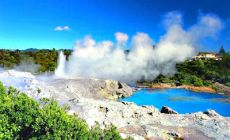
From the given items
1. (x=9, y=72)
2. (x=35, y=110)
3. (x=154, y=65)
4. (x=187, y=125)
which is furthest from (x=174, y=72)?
(x=35, y=110)

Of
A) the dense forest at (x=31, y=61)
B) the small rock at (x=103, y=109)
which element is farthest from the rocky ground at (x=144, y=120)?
the dense forest at (x=31, y=61)

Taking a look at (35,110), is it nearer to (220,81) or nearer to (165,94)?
(165,94)

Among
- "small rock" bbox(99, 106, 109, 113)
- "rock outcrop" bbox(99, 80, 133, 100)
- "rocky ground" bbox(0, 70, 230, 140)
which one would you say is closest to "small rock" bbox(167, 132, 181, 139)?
"rocky ground" bbox(0, 70, 230, 140)

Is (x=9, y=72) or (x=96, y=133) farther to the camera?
(x=9, y=72)

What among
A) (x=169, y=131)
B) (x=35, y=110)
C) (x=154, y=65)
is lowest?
(x=169, y=131)

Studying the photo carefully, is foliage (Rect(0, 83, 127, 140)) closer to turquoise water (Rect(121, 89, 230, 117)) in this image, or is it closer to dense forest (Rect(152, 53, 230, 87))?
turquoise water (Rect(121, 89, 230, 117))

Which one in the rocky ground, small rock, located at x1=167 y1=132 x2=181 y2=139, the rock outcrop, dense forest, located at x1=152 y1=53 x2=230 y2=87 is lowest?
small rock, located at x1=167 y1=132 x2=181 y2=139

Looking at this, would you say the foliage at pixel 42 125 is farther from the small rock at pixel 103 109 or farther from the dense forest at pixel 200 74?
the dense forest at pixel 200 74

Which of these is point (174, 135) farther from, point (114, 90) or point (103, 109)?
point (114, 90)

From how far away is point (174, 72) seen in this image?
283ft

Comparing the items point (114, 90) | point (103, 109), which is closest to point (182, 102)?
point (114, 90)

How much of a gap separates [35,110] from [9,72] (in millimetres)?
32745

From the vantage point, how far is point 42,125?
72.3 feet

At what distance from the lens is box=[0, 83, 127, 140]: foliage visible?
21594 millimetres
